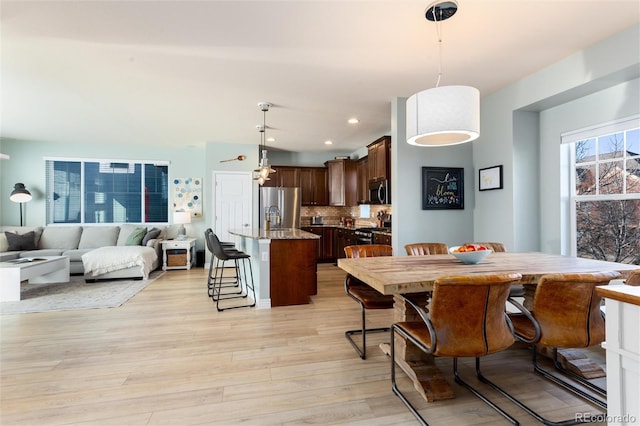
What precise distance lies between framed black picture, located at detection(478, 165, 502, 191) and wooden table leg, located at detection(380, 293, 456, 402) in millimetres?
2103

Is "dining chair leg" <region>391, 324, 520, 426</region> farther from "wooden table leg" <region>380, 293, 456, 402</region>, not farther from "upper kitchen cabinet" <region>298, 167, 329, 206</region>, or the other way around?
"upper kitchen cabinet" <region>298, 167, 329, 206</region>

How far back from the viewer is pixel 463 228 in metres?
4.12

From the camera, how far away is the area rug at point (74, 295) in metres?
3.66

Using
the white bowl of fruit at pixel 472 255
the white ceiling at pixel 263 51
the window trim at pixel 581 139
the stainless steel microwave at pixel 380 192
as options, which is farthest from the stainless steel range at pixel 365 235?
the white bowl of fruit at pixel 472 255

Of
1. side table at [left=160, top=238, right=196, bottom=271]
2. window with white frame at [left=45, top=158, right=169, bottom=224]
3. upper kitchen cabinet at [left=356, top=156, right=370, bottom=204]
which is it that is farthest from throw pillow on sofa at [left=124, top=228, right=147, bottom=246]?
upper kitchen cabinet at [left=356, top=156, right=370, bottom=204]

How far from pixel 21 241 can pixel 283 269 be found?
201 inches

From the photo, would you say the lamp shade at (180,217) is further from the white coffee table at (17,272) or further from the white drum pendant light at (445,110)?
the white drum pendant light at (445,110)

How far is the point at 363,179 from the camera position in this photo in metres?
6.36

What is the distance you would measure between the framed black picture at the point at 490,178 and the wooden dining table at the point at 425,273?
140 centimetres

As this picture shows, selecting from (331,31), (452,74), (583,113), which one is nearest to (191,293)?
(331,31)

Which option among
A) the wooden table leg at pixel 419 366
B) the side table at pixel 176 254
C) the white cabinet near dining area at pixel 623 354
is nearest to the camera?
the white cabinet near dining area at pixel 623 354

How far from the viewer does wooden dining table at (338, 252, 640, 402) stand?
170 cm

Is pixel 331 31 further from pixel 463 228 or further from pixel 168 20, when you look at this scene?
pixel 463 228

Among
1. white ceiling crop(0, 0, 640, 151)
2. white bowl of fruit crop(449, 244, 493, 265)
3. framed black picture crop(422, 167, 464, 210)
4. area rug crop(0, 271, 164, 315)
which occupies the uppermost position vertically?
white ceiling crop(0, 0, 640, 151)
